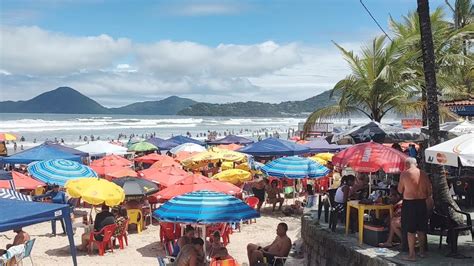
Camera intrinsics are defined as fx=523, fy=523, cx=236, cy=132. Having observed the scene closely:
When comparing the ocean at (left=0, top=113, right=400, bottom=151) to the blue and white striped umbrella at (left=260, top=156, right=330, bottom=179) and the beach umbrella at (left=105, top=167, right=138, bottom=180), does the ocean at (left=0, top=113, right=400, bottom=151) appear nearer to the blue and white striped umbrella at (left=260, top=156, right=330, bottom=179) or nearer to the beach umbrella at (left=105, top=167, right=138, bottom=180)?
the blue and white striped umbrella at (left=260, top=156, right=330, bottom=179)

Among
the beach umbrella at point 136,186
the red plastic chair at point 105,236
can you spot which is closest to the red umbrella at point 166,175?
the beach umbrella at point 136,186

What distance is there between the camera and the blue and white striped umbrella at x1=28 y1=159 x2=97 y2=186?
12211mm

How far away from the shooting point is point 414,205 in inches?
256

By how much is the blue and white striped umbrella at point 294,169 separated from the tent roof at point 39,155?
611 cm

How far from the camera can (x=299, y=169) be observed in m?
13.8

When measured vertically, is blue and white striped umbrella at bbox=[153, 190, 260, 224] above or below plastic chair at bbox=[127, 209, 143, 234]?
above

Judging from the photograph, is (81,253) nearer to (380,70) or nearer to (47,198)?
(47,198)

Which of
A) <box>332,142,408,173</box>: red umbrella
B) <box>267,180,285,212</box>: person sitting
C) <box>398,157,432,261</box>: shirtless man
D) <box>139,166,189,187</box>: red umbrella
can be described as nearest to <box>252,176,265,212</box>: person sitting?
<box>267,180,285,212</box>: person sitting

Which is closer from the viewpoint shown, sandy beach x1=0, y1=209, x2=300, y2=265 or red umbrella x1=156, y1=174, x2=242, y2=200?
sandy beach x1=0, y1=209, x2=300, y2=265

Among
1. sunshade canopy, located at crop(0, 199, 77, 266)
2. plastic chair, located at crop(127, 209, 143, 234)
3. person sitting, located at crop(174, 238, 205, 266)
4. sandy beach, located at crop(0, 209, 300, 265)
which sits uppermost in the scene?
sunshade canopy, located at crop(0, 199, 77, 266)

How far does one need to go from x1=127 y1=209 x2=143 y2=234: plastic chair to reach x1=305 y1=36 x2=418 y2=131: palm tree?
4756 mm

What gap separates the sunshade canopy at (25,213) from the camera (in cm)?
570

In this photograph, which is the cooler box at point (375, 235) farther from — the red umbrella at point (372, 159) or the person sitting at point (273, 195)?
the person sitting at point (273, 195)

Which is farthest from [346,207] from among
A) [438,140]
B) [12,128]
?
[12,128]
